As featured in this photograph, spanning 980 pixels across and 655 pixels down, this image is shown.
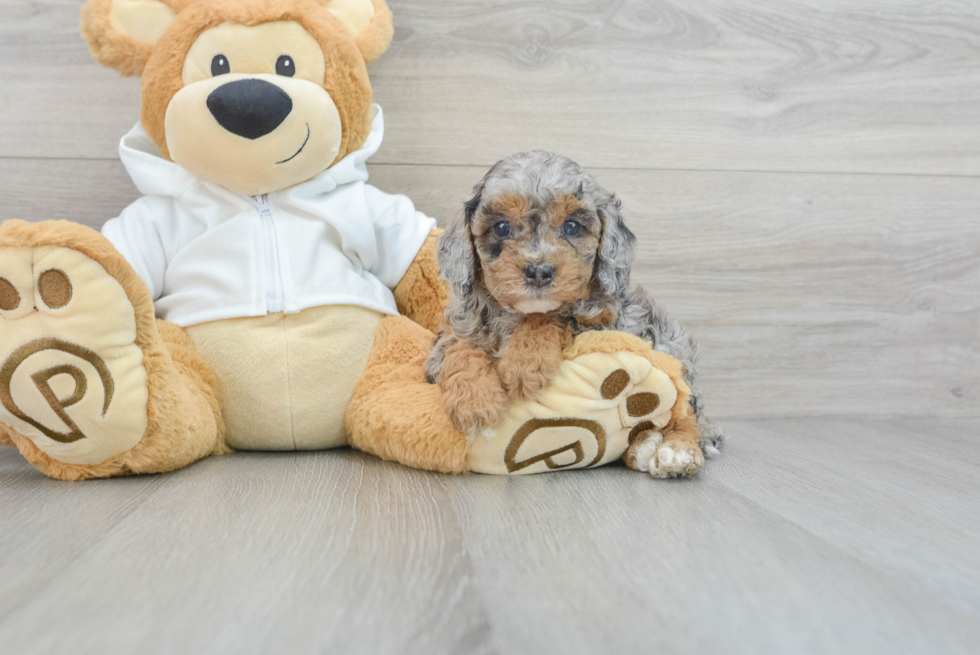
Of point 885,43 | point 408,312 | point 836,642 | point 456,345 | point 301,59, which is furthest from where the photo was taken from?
point 885,43

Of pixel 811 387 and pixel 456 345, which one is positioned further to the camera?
pixel 811 387

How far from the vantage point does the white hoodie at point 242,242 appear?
4.70ft

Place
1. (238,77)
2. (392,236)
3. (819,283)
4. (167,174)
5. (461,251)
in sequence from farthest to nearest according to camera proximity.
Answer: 1. (819,283)
2. (392,236)
3. (167,174)
4. (238,77)
5. (461,251)

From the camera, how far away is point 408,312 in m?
1.64

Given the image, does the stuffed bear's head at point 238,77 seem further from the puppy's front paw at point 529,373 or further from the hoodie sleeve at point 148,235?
the puppy's front paw at point 529,373

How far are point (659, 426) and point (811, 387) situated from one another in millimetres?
896

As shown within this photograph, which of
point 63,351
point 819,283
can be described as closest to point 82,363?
point 63,351

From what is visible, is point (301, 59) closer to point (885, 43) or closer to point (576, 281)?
point (576, 281)

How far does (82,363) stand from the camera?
1158mm

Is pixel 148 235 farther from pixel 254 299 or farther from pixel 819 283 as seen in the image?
pixel 819 283

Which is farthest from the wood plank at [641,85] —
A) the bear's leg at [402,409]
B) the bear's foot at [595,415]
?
the bear's foot at [595,415]

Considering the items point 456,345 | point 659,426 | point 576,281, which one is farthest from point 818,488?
point 456,345

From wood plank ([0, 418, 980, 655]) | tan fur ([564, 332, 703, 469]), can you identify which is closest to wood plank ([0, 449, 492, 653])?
wood plank ([0, 418, 980, 655])

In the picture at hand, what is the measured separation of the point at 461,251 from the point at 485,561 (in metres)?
0.54
